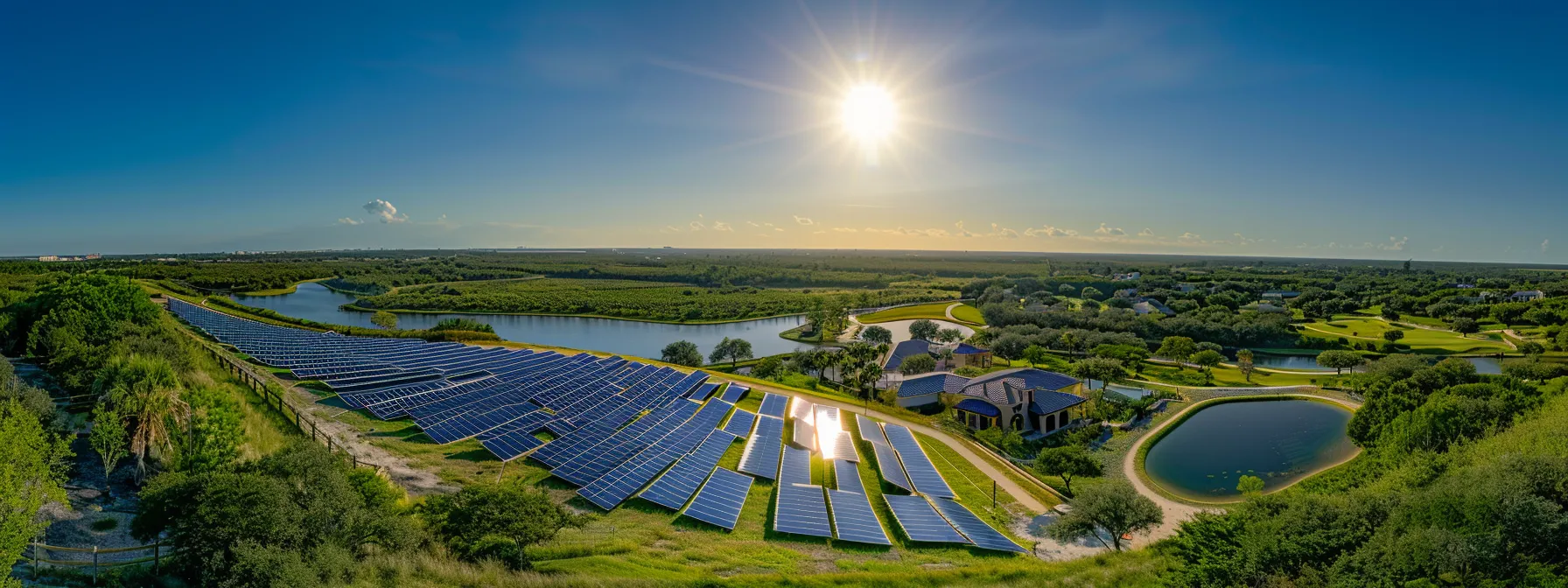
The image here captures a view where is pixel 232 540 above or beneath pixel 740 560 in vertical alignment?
above

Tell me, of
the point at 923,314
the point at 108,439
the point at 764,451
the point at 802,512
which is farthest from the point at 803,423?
the point at 923,314

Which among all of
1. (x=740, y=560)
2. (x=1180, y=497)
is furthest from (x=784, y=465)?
(x=1180, y=497)

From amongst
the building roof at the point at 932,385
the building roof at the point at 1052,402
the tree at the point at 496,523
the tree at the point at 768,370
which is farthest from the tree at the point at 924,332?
the tree at the point at 496,523

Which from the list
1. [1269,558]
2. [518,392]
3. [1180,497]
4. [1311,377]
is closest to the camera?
[1269,558]

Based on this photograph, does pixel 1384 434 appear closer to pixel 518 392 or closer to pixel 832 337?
pixel 518 392

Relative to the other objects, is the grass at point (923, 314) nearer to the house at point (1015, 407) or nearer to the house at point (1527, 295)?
the house at point (1015, 407)

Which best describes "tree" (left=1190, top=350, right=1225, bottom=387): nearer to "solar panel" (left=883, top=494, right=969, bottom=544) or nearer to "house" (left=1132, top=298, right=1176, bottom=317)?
"house" (left=1132, top=298, right=1176, bottom=317)

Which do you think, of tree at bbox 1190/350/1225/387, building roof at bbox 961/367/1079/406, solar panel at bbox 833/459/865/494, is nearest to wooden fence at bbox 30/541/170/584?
solar panel at bbox 833/459/865/494
